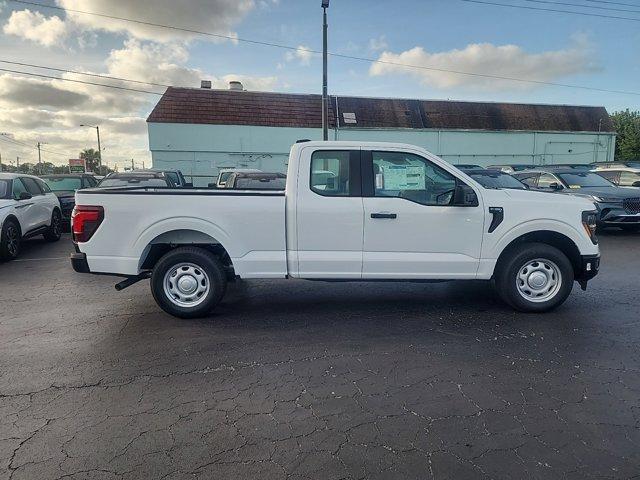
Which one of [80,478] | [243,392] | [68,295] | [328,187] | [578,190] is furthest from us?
[578,190]

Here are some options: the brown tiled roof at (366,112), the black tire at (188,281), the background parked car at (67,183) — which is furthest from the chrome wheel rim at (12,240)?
the brown tiled roof at (366,112)

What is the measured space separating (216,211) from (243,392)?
208cm

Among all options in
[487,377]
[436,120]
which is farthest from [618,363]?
[436,120]

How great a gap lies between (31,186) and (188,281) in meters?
7.55

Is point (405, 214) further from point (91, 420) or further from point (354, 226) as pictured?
point (91, 420)

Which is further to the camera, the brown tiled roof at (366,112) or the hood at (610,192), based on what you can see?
the brown tiled roof at (366,112)

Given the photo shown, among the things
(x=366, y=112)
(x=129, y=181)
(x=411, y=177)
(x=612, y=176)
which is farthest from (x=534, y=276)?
(x=366, y=112)

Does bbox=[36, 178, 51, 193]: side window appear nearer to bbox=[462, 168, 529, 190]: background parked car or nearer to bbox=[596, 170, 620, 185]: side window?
bbox=[462, 168, 529, 190]: background parked car

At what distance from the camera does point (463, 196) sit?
14.8 feet

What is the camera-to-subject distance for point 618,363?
12.2 ft

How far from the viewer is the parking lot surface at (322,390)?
2.49 metres

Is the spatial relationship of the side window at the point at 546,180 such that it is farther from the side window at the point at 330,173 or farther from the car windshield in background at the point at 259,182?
the side window at the point at 330,173

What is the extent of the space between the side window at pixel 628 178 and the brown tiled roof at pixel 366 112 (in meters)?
19.7

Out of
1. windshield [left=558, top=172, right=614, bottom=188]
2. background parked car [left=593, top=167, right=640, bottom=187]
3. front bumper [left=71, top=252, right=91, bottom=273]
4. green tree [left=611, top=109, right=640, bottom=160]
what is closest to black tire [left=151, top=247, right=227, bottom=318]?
front bumper [left=71, top=252, right=91, bottom=273]
